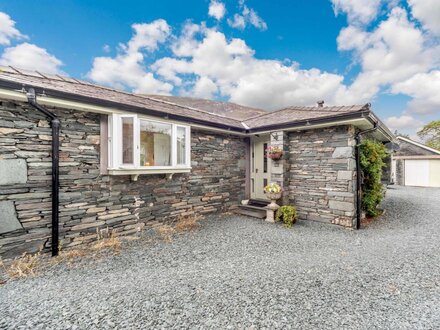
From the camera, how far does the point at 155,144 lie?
5219 mm

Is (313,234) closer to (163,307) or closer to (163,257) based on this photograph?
(163,257)

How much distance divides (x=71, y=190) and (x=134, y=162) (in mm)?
1417

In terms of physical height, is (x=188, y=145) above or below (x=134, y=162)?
above

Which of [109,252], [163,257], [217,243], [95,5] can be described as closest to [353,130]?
[217,243]

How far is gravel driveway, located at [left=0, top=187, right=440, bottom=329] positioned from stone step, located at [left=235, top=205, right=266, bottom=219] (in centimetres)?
204

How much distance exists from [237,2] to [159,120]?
6.01 metres

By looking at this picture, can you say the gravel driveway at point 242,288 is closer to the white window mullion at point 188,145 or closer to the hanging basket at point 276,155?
the white window mullion at point 188,145

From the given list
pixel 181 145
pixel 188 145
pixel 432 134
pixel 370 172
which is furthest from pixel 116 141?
pixel 432 134

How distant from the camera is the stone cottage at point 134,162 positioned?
3701mm

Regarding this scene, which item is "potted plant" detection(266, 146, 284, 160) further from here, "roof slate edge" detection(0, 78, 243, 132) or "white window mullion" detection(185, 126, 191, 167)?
"white window mullion" detection(185, 126, 191, 167)

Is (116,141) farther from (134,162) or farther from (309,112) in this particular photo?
(309,112)

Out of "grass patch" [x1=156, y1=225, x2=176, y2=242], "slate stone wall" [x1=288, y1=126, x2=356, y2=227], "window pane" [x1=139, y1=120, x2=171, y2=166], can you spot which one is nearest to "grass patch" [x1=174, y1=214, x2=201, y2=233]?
"grass patch" [x1=156, y1=225, x2=176, y2=242]

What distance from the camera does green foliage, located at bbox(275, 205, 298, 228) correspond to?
5855 millimetres

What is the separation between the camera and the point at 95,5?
6492mm
